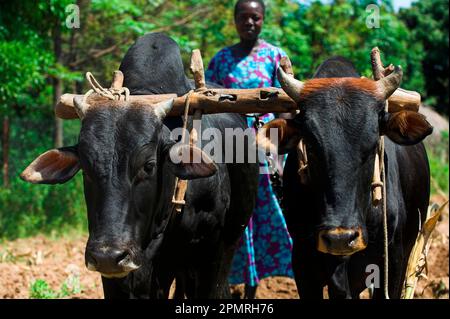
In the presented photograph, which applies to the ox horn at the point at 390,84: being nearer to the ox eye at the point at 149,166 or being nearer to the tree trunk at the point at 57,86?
the ox eye at the point at 149,166

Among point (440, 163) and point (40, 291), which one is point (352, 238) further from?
point (440, 163)

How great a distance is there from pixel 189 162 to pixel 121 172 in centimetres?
36

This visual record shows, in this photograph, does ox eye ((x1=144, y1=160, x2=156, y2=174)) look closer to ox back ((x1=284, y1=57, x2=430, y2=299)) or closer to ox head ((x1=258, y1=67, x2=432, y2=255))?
ox head ((x1=258, y1=67, x2=432, y2=255))

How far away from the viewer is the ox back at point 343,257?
4469 millimetres

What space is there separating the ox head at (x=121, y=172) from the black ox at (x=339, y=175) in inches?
20.9

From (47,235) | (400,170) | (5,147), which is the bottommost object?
(47,235)

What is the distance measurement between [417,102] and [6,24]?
19.5 ft

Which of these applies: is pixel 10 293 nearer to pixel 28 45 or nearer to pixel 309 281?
pixel 309 281

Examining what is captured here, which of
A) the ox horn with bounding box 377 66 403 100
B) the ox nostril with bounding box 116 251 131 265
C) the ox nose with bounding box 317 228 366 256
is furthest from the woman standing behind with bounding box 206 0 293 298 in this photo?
Answer: the ox nostril with bounding box 116 251 131 265

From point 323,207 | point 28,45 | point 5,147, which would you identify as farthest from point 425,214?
point 5,147

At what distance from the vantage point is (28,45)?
9078 mm

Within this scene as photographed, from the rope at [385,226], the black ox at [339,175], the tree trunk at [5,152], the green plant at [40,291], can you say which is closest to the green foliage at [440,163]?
the tree trunk at [5,152]

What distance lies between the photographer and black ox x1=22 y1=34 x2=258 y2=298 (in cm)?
383

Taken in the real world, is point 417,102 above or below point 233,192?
above
